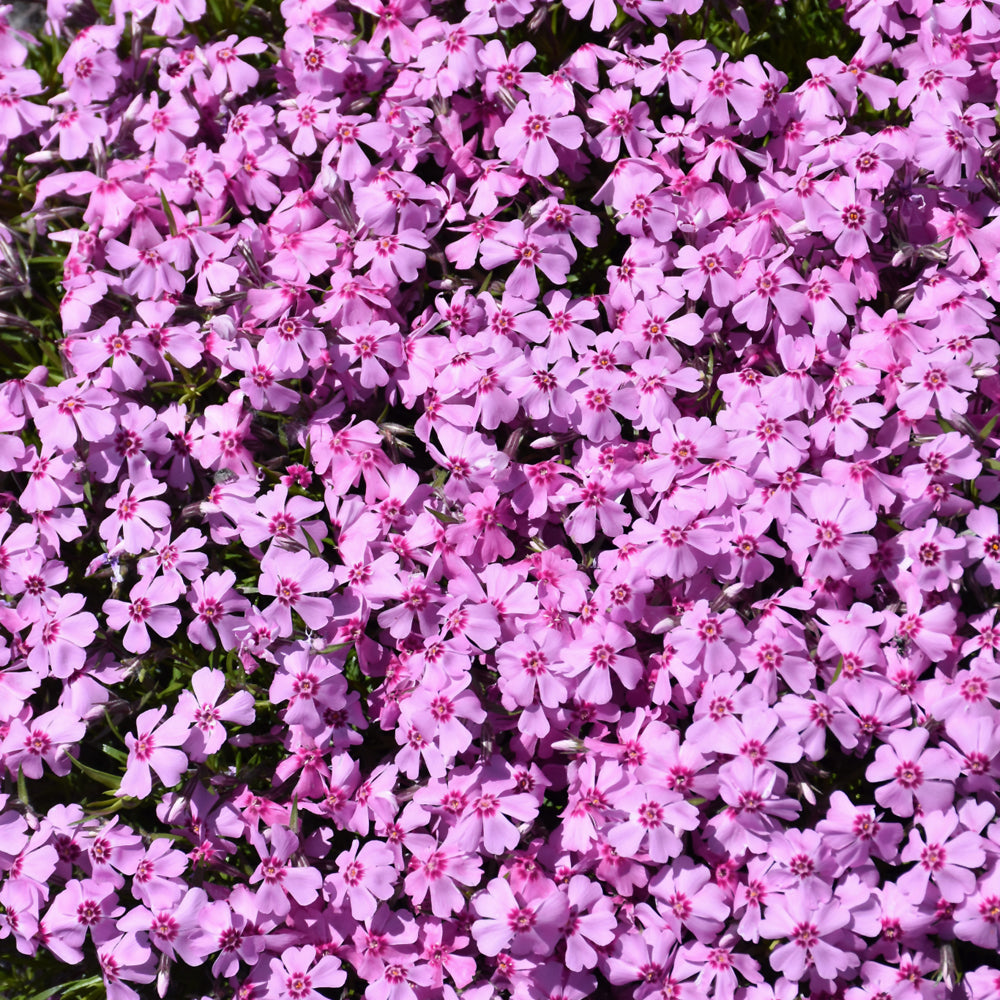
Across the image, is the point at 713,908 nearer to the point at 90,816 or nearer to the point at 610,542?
the point at 610,542

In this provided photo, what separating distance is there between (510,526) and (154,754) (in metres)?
1.31

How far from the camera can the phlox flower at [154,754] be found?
9.89ft


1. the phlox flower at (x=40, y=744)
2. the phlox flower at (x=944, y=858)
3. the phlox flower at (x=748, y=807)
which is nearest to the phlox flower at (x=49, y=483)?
the phlox flower at (x=40, y=744)

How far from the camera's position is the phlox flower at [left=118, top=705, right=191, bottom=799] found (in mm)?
3016

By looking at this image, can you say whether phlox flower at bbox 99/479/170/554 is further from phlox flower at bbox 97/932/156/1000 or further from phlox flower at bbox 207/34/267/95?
phlox flower at bbox 207/34/267/95

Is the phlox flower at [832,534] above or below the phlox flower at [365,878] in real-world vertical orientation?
above

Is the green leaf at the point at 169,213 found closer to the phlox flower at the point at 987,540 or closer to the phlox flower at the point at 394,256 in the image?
the phlox flower at the point at 394,256

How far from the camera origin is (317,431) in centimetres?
333

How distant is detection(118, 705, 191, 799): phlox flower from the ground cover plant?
0.02 metres

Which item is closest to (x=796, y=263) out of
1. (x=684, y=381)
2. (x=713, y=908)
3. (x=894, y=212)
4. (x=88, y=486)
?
(x=894, y=212)

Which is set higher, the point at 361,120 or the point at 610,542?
the point at 361,120

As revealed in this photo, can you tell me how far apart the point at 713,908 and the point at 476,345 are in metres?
1.86

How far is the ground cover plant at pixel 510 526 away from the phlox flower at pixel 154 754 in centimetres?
2

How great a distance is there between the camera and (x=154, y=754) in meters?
3.04
